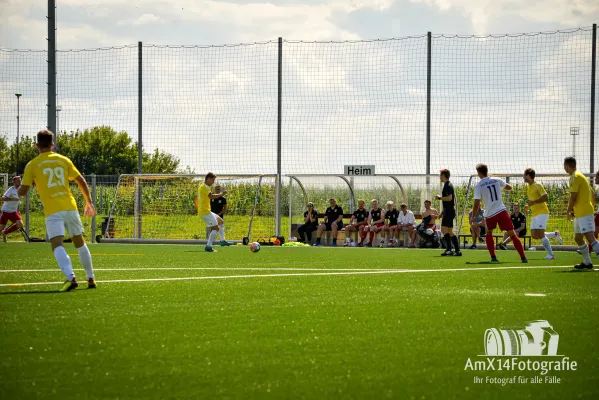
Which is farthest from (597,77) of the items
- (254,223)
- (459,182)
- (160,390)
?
(160,390)

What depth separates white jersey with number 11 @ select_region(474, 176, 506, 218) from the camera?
52.6 feet

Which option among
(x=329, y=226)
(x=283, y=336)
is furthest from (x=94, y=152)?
(x=283, y=336)

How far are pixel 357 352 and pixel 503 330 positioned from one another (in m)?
1.40

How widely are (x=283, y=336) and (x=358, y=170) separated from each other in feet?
64.8

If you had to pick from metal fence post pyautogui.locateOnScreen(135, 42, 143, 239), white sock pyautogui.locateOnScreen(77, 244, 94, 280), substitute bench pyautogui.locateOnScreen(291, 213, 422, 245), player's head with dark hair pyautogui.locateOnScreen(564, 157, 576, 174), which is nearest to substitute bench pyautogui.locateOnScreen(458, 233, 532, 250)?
substitute bench pyautogui.locateOnScreen(291, 213, 422, 245)

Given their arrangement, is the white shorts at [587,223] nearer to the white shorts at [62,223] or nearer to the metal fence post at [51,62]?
the white shorts at [62,223]

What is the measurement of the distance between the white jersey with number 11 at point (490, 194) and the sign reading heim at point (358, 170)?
9.31m

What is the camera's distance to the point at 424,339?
578 centimetres

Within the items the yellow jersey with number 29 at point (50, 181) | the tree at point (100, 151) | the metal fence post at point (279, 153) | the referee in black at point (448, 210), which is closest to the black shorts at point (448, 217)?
the referee in black at point (448, 210)

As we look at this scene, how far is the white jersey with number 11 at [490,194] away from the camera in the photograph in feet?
52.6

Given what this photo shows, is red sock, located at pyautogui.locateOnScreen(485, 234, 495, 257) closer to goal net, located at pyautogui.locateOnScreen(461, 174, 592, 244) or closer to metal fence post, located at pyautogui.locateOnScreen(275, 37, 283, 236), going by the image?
goal net, located at pyautogui.locateOnScreen(461, 174, 592, 244)

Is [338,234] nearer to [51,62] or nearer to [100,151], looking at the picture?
[51,62]

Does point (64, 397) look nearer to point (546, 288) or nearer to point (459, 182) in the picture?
point (546, 288)

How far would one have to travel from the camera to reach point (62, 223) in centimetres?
945
